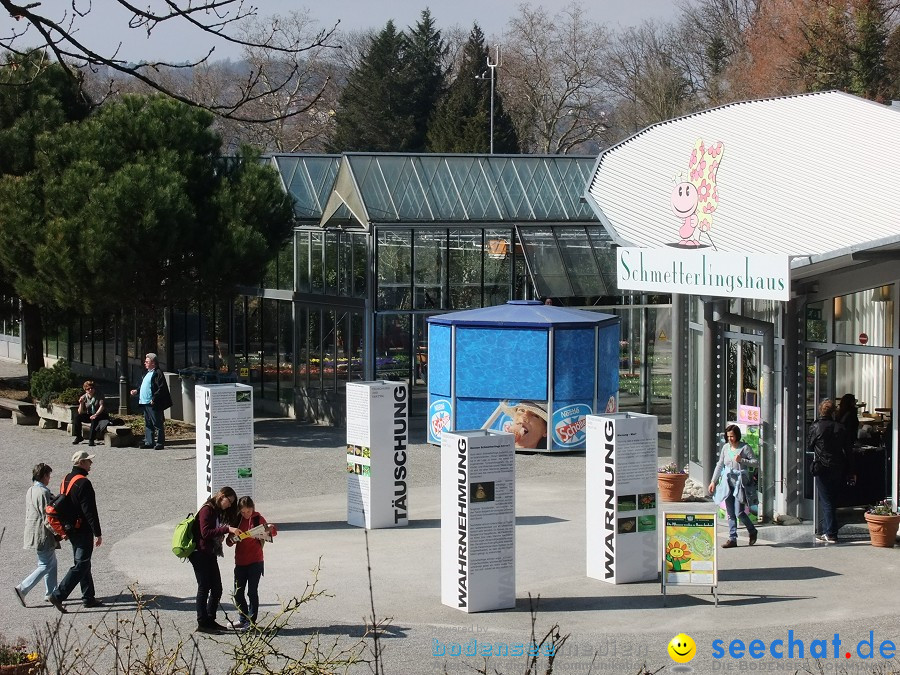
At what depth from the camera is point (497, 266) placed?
988 inches

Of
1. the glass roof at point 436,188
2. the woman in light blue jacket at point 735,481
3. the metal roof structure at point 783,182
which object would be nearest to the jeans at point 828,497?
the woman in light blue jacket at point 735,481

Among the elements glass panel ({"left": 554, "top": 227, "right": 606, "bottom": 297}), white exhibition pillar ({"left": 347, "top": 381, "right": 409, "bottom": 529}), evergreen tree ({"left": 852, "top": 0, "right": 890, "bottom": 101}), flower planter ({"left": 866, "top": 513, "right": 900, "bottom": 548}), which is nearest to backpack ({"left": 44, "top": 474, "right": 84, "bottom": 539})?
white exhibition pillar ({"left": 347, "top": 381, "right": 409, "bottom": 529})

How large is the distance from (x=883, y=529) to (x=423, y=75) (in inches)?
2292

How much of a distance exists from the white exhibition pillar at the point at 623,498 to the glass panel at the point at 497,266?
12.7 meters

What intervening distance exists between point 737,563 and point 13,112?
60.1 ft

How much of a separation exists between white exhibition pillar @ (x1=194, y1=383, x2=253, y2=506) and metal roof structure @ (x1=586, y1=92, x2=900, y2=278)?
17.7 feet

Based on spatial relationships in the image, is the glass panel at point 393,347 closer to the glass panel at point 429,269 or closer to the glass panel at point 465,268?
the glass panel at point 429,269

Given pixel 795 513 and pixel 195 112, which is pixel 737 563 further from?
pixel 195 112

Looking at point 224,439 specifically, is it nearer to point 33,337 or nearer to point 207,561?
point 207,561

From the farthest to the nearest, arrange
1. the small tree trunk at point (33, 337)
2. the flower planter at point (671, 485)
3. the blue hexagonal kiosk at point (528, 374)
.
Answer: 1. the small tree trunk at point (33, 337)
2. the blue hexagonal kiosk at point (528, 374)
3. the flower planter at point (671, 485)

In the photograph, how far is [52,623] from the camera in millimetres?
10781

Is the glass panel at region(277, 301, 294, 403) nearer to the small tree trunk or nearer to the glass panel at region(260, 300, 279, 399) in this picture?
the glass panel at region(260, 300, 279, 399)

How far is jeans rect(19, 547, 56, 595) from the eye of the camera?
11.2 m

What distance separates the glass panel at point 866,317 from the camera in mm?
13711
